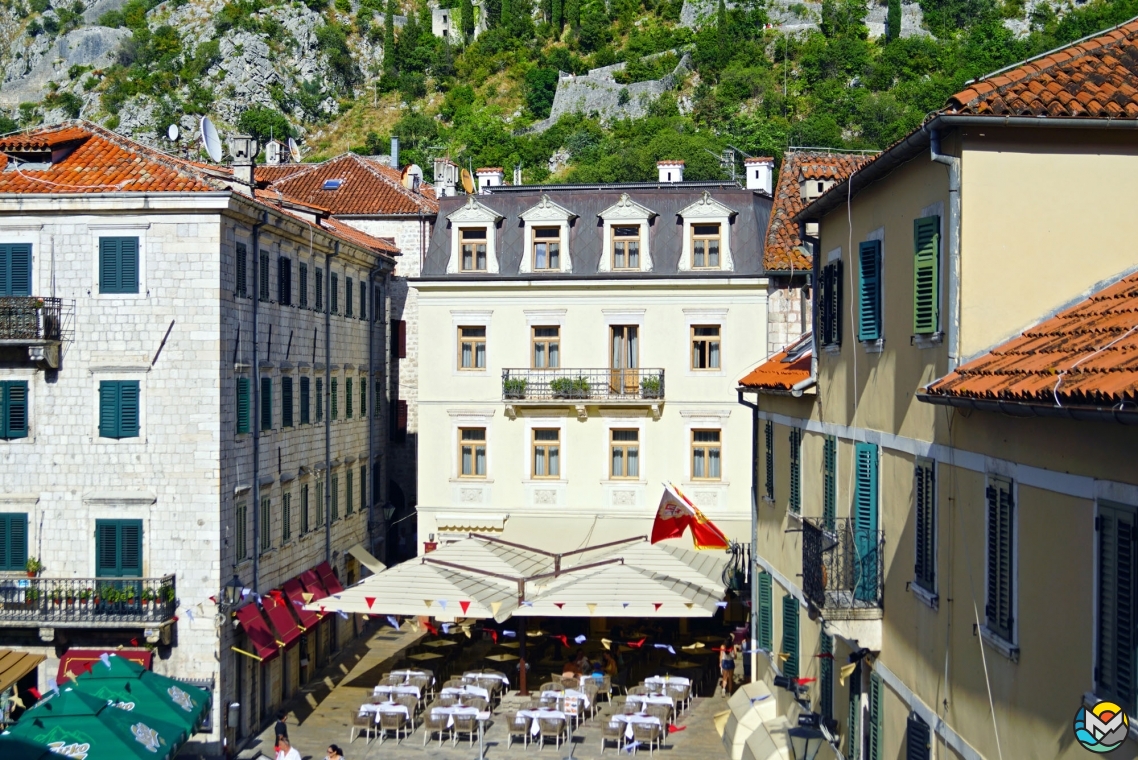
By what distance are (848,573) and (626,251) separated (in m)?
20.5

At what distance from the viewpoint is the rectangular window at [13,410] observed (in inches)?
960

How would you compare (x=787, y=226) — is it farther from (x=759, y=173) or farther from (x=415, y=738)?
(x=415, y=738)

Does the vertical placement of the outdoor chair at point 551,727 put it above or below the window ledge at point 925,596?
below

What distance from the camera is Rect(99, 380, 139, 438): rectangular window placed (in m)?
24.3

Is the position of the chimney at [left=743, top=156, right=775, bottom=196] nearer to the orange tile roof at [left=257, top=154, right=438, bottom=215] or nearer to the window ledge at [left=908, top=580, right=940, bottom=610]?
the orange tile roof at [left=257, top=154, right=438, bottom=215]

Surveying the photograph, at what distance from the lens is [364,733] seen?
25.6 meters

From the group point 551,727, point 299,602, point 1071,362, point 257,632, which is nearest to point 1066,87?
point 1071,362

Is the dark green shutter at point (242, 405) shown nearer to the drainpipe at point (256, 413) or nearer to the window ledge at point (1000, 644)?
the drainpipe at point (256, 413)

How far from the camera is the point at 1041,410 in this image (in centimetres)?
837

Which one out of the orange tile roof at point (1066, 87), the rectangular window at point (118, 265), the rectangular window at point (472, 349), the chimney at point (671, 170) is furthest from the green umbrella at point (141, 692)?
the chimney at point (671, 170)

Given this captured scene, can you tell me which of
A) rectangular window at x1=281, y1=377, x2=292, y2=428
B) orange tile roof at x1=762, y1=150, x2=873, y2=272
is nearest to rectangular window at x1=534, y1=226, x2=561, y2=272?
orange tile roof at x1=762, y1=150, x2=873, y2=272

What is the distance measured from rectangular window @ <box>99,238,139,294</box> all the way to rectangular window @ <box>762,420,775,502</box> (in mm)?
12623

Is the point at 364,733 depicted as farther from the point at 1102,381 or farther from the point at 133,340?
the point at 1102,381

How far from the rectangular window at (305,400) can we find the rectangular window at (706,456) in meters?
10.2
